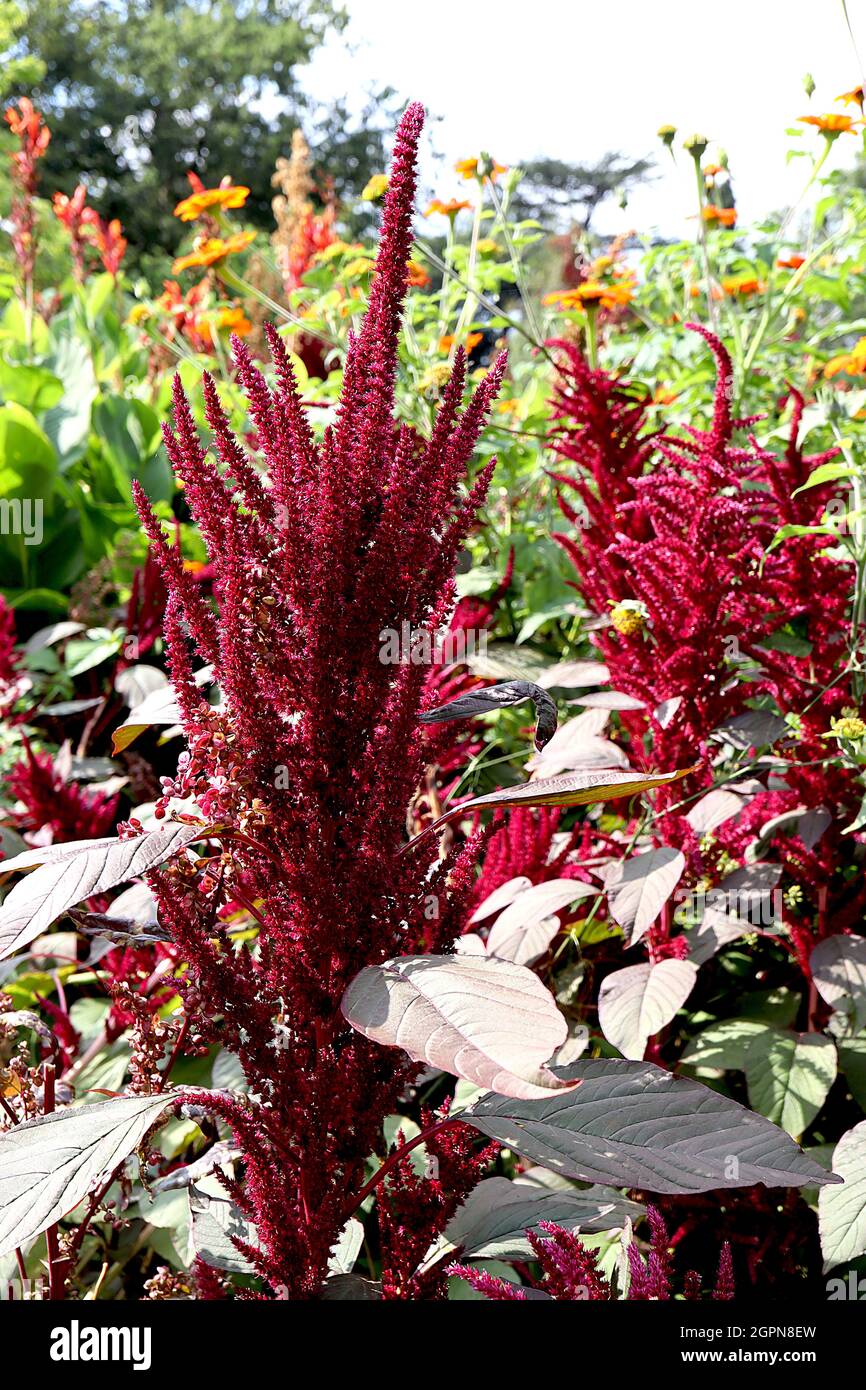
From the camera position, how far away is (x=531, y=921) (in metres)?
1.47

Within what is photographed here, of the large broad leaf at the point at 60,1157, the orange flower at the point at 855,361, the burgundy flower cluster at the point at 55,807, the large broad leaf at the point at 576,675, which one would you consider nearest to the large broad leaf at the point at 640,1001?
the large broad leaf at the point at 576,675

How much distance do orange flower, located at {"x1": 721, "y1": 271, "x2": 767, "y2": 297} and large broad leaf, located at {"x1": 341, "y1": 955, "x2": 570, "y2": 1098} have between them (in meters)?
2.59

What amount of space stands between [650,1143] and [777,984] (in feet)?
3.35

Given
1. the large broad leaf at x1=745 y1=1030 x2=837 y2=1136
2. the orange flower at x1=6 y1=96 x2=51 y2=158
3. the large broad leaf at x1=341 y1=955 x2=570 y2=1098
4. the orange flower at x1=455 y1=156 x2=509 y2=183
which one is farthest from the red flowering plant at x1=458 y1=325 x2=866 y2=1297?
the orange flower at x1=6 y1=96 x2=51 y2=158

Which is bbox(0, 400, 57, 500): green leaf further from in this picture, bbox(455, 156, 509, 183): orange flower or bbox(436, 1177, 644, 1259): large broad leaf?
bbox(436, 1177, 644, 1259): large broad leaf

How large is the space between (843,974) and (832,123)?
1742 mm

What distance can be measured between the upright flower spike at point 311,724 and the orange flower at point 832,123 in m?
1.68

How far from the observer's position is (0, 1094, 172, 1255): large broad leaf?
2.83 feet

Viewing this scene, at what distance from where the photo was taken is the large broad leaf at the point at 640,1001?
134 cm

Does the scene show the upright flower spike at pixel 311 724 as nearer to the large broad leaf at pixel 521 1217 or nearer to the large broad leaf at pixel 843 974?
the large broad leaf at pixel 521 1217

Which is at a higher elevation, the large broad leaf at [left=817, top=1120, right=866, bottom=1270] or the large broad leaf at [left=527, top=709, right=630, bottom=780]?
the large broad leaf at [left=527, top=709, right=630, bottom=780]

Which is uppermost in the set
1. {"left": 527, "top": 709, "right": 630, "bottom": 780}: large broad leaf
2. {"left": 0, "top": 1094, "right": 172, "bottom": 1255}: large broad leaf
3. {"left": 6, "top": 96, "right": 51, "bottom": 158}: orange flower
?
{"left": 6, "top": 96, "right": 51, "bottom": 158}: orange flower

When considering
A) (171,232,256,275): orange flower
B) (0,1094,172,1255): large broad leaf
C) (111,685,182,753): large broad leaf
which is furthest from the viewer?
(171,232,256,275): orange flower

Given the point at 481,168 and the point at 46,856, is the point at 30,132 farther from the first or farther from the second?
the point at 46,856
